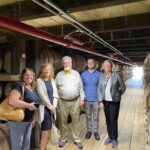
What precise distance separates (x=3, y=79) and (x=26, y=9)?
3.62 ft

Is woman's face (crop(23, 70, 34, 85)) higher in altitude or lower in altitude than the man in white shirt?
higher

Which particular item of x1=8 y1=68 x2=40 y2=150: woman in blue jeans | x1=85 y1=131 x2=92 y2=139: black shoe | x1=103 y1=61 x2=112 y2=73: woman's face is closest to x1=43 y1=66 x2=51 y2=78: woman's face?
x1=8 y1=68 x2=40 y2=150: woman in blue jeans

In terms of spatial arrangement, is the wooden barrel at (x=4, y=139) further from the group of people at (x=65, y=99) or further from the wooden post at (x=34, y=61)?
the wooden post at (x=34, y=61)


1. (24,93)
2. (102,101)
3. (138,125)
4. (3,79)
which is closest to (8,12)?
(3,79)

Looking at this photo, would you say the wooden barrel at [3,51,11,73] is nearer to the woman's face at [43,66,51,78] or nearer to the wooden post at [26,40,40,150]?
the wooden post at [26,40,40,150]

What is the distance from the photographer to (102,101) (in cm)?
421

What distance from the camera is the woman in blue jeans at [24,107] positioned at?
8.91 feet

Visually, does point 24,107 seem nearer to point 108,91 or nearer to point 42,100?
point 42,100

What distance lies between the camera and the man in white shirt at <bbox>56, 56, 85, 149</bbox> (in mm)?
4004

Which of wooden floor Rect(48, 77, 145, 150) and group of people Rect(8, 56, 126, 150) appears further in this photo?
wooden floor Rect(48, 77, 145, 150)

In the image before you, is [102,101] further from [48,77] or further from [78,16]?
[78,16]

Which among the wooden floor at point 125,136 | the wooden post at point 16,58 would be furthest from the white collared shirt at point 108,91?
the wooden post at point 16,58

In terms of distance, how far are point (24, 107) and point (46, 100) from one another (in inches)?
23.3

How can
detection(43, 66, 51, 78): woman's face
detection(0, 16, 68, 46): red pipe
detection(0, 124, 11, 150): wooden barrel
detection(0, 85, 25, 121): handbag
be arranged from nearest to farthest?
detection(0, 16, 68, 46): red pipe
detection(0, 85, 25, 121): handbag
detection(0, 124, 11, 150): wooden barrel
detection(43, 66, 51, 78): woman's face
